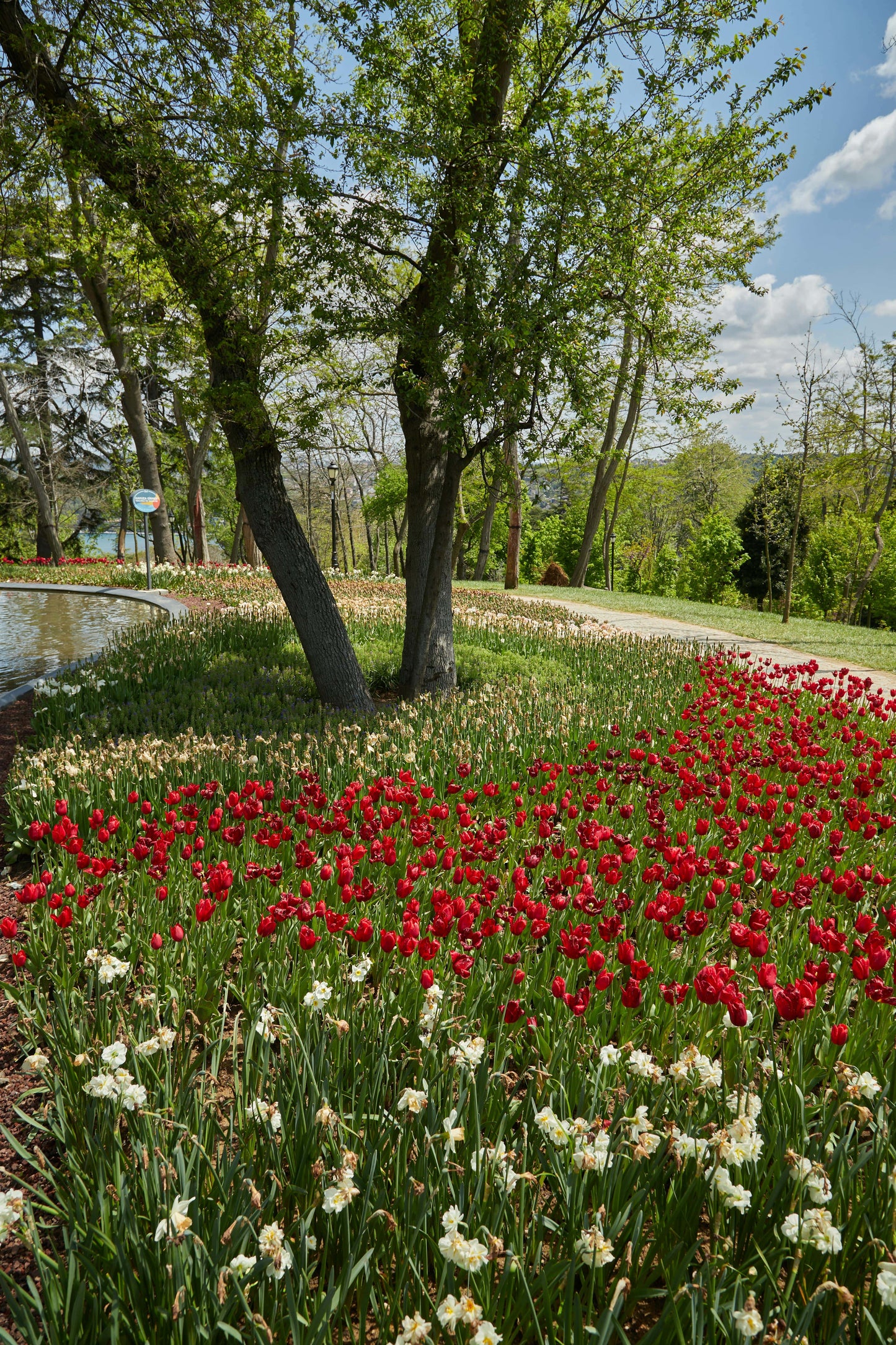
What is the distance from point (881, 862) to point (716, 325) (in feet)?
33.0

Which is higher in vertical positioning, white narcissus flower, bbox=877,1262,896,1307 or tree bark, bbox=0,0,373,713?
tree bark, bbox=0,0,373,713

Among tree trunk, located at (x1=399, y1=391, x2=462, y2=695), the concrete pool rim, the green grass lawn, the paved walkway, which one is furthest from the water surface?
the green grass lawn

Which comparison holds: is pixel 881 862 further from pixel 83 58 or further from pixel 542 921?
pixel 83 58

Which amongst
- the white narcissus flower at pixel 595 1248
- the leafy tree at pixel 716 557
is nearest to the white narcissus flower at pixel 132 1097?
the white narcissus flower at pixel 595 1248

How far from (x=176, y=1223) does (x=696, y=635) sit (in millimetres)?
14760

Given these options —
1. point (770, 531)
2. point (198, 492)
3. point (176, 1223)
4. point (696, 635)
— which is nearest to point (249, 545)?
point (198, 492)

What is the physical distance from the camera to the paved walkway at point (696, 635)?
11539mm

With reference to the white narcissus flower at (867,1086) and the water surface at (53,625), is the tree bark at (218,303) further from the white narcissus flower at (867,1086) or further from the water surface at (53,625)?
the white narcissus flower at (867,1086)

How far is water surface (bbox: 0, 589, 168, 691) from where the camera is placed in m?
9.77

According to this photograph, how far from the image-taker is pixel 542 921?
2316mm

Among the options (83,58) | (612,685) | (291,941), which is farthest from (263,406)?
(291,941)

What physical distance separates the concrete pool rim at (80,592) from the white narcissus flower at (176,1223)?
6.54 m

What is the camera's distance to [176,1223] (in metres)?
1.39

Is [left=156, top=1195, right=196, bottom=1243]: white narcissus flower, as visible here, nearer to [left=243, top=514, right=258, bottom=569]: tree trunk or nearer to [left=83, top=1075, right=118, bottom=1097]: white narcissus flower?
[left=83, top=1075, right=118, bottom=1097]: white narcissus flower
